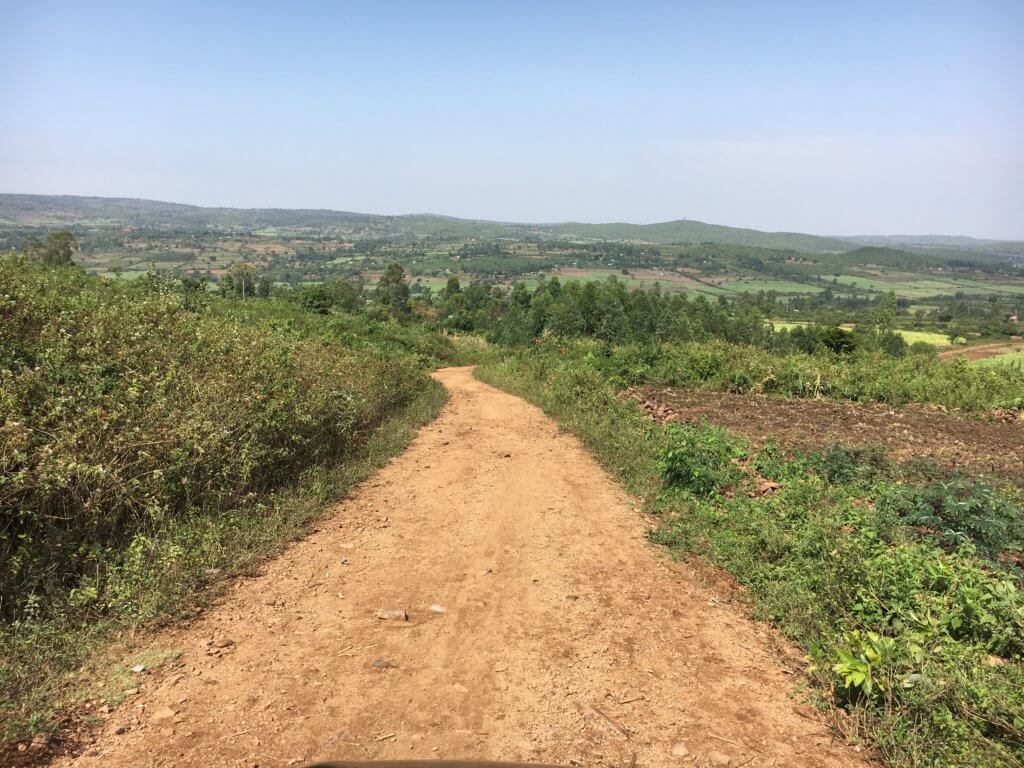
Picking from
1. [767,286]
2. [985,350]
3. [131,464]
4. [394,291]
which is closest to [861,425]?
[131,464]

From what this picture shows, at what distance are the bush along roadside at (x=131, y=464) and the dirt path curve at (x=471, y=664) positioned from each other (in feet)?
1.54

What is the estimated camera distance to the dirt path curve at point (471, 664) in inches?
123

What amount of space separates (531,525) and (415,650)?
8.53ft

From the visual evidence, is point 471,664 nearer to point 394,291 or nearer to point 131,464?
point 131,464

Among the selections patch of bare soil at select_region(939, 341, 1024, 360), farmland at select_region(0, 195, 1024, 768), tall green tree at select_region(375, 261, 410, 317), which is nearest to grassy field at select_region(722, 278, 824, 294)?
patch of bare soil at select_region(939, 341, 1024, 360)

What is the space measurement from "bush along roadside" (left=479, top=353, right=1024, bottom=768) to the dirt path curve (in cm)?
38

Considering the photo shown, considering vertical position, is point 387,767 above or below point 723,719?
above

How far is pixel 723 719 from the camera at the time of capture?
3.45 metres

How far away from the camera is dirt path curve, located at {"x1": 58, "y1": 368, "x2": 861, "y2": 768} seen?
10.3 feet

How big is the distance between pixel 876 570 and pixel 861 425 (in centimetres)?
723

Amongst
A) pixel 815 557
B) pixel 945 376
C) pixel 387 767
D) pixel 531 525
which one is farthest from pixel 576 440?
pixel 945 376

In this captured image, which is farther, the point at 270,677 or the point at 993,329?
the point at 993,329

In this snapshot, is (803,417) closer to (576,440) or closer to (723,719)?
(576,440)

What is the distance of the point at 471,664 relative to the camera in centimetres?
387
